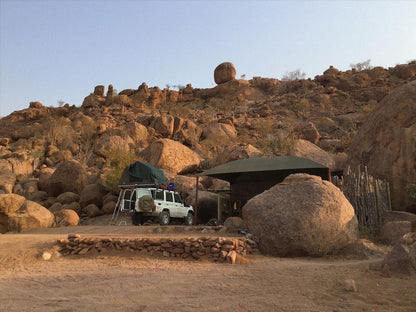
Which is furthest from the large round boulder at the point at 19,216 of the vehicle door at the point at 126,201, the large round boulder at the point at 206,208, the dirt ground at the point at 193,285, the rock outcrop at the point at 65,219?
the large round boulder at the point at 206,208

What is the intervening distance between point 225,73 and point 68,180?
109ft

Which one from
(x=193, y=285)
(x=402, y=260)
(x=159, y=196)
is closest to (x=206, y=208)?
(x=159, y=196)

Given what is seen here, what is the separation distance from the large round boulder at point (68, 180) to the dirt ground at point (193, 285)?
1182cm

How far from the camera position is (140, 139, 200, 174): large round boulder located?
70.6 feet

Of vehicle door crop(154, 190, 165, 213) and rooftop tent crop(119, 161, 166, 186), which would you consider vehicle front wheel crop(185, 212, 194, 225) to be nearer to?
vehicle door crop(154, 190, 165, 213)

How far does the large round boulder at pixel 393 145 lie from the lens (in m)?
12.0

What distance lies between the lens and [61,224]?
14.6 m

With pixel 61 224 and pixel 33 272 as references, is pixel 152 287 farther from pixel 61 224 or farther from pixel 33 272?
pixel 61 224

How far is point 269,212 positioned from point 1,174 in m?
21.0

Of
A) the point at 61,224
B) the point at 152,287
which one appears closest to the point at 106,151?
the point at 61,224

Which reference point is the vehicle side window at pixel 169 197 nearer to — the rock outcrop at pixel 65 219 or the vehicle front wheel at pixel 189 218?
the vehicle front wheel at pixel 189 218

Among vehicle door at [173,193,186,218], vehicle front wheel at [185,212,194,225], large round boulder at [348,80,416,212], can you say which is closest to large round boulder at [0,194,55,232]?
vehicle door at [173,193,186,218]

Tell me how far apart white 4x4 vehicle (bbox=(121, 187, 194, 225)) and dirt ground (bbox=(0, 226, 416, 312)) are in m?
4.68

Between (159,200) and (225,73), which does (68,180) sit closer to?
(159,200)
